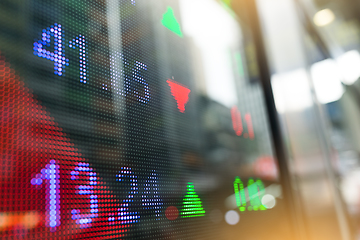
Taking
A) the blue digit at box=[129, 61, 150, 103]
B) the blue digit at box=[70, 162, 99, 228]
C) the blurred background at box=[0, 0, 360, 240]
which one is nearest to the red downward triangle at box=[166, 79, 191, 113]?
the blurred background at box=[0, 0, 360, 240]

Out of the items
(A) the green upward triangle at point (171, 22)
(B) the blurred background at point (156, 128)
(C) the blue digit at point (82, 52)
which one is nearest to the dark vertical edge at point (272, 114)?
(B) the blurred background at point (156, 128)

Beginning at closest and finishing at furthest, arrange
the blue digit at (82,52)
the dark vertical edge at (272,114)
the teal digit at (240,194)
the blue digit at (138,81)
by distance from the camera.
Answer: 1. the blue digit at (82,52)
2. the blue digit at (138,81)
3. the teal digit at (240,194)
4. the dark vertical edge at (272,114)

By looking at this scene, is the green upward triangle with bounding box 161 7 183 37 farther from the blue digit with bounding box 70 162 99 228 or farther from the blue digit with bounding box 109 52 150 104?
the blue digit with bounding box 70 162 99 228

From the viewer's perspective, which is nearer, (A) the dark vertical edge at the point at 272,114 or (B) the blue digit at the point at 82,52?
(B) the blue digit at the point at 82,52

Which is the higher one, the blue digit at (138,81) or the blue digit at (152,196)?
the blue digit at (138,81)

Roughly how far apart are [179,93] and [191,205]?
396mm

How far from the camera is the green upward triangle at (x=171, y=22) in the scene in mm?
942

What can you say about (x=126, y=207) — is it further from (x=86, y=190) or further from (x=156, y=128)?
(x=156, y=128)

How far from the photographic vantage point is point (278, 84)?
1.99 metres

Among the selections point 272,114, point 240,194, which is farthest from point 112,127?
point 272,114

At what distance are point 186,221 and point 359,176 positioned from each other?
8.92 feet

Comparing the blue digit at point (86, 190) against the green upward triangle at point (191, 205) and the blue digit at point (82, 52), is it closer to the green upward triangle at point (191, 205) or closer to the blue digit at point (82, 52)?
the blue digit at point (82, 52)

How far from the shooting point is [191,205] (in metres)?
0.87

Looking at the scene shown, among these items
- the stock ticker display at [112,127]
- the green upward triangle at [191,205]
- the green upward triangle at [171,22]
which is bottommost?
the green upward triangle at [191,205]
